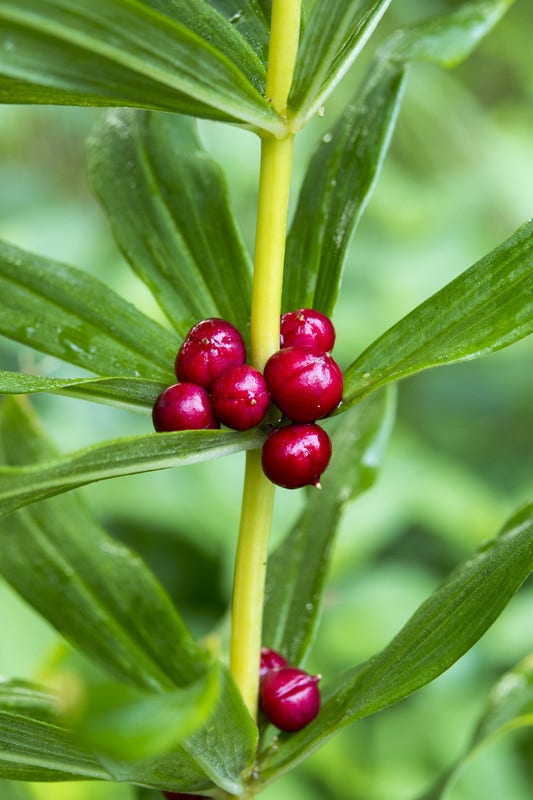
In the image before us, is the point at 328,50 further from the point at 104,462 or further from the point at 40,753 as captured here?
the point at 40,753

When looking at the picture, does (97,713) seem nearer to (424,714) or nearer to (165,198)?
(165,198)

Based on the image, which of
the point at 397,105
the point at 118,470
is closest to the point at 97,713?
the point at 118,470

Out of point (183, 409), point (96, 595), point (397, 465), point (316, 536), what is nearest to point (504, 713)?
point (316, 536)

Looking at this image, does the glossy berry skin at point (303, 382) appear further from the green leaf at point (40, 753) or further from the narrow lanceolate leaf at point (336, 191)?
the green leaf at point (40, 753)

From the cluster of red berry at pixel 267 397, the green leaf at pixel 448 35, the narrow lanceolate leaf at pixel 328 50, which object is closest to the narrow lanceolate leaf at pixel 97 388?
the cluster of red berry at pixel 267 397

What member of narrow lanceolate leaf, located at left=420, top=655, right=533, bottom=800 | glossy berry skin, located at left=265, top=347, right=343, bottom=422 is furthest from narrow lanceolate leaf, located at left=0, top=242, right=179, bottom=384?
narrow lanceolate leaf, located at left=420, top=655, right=533, bottom=800
